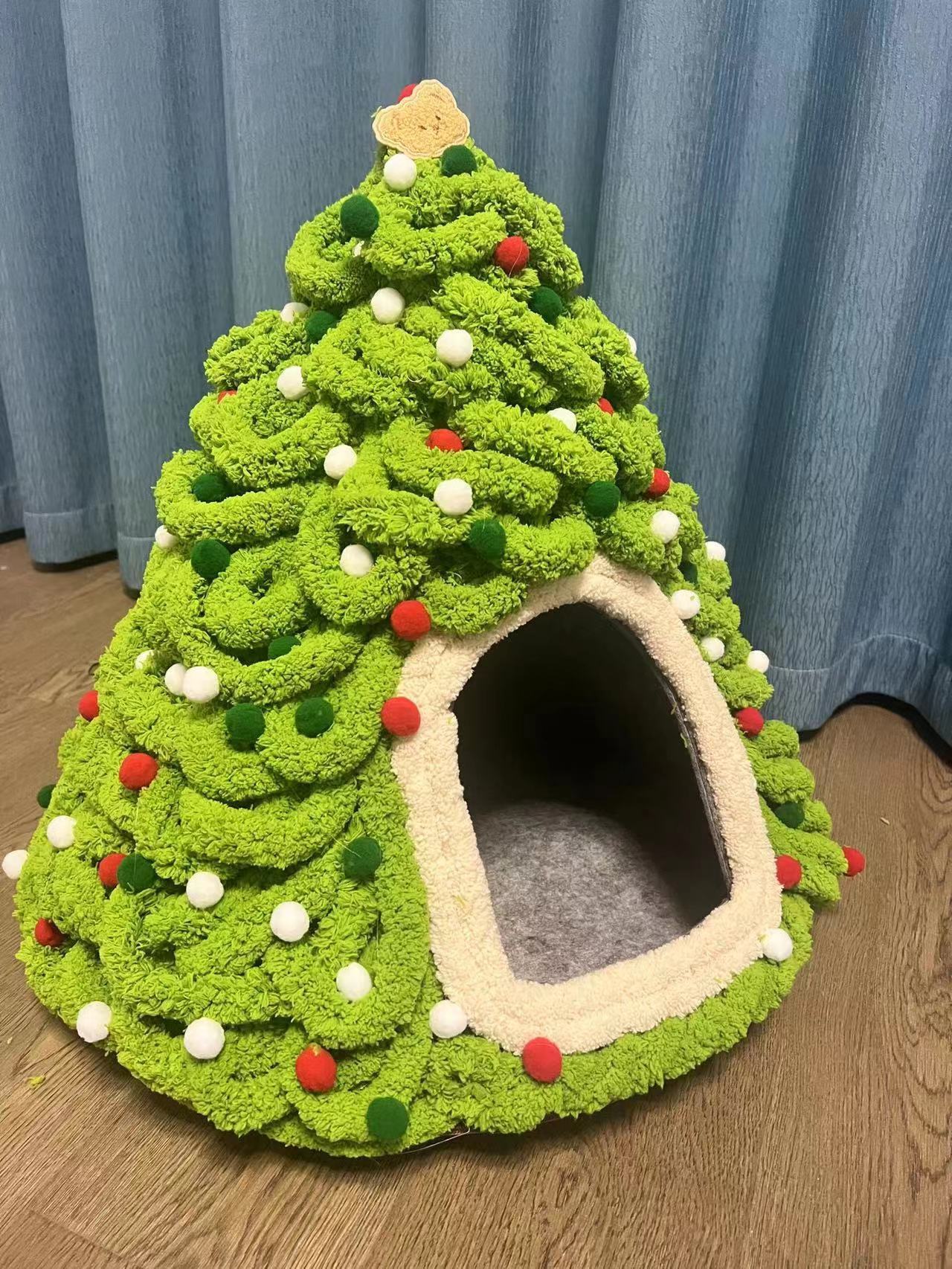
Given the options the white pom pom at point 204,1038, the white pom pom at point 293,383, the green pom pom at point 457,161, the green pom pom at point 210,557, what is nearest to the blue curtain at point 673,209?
the green pom pom at point 457,161

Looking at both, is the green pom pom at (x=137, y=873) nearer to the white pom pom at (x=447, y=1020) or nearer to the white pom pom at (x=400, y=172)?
the white pom pom at (x=447, y=1020)

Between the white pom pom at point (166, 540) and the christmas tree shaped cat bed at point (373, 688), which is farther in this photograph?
the white pom pom at point (166, 540)

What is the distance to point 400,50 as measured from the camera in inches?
43.5

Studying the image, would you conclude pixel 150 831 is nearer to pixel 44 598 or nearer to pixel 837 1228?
pixel 837 1228

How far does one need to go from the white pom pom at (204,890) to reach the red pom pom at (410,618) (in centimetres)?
22

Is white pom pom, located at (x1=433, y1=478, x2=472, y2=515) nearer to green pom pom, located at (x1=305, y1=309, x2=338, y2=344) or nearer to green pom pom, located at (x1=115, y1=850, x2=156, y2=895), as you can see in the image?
green pom pom, located at (x1=305, y1=309, x2=338, y2=344)

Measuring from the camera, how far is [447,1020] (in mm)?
650

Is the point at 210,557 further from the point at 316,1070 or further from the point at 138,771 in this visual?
the point at 316,1070

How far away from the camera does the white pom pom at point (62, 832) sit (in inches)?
29.4

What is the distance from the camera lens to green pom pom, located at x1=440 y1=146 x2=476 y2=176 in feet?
2.12

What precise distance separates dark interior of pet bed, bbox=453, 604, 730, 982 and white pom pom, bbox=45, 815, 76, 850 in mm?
390

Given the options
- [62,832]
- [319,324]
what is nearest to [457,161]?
[319,324]

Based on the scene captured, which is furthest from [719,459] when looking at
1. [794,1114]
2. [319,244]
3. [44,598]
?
[44,598]

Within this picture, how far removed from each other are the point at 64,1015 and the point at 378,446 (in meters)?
0.50
